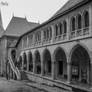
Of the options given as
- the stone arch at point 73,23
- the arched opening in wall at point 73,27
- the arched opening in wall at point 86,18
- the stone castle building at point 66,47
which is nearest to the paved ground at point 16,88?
the stone castle building at point 66,47

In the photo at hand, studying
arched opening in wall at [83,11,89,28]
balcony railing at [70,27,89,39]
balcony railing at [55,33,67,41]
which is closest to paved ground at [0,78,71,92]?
balcony railing at [55,33,67,41]

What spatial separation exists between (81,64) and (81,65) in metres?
0.12

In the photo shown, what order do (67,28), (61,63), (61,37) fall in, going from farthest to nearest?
(61,63), (61,37), (67,28)

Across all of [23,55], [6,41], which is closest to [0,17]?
[6,41]

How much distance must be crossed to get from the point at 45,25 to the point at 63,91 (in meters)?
10.5

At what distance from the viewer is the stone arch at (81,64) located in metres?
16.7

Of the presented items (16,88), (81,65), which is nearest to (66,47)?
(81,65)

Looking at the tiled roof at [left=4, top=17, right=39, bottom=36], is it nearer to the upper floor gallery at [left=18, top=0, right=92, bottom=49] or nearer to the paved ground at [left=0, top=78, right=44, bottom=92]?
the upper floor gallery at [left=18, top=0, right=92, bottom=49]

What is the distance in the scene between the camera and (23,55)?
32.1 meters

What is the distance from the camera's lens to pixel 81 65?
1777 cm

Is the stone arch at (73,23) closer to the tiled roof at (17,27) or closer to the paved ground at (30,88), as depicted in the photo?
the paved ground at (30,88)

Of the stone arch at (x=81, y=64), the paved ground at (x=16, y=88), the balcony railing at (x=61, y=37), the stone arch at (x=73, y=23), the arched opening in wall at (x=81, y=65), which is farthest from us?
the paved ground at (x=16, y=88)

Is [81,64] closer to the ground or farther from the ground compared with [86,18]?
closer to the ground

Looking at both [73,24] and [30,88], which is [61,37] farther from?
[30,88]
